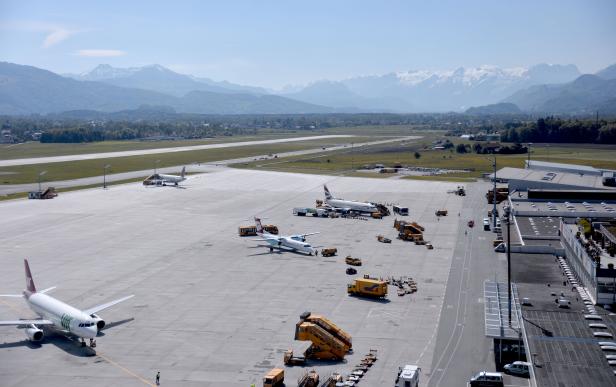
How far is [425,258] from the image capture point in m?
80.1

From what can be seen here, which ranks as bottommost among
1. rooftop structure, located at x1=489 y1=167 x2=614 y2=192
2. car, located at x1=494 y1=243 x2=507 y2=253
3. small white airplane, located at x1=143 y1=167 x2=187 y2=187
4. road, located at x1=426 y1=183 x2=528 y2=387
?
road, located at x1=426 y1=183 x2=528 y2=387

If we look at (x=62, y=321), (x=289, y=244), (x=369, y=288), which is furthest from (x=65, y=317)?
(x=289, y=244)

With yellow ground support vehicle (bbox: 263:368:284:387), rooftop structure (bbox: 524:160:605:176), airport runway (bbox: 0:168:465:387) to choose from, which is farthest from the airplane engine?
rooftop structure (bbox: 524:160:605:176)

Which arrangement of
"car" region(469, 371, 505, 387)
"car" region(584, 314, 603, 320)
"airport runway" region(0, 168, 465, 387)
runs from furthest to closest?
"car" region(584, 314, 603, 320), "airport runway" region(0, 168, 465, 387), "car" region(469, 371, 505, 387)

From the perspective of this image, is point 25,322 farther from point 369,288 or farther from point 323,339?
point 369,288

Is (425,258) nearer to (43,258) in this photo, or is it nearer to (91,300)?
(91,300)

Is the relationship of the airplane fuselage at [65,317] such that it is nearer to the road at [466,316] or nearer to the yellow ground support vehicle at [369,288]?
the yellow ground support vehicle at [369,288]

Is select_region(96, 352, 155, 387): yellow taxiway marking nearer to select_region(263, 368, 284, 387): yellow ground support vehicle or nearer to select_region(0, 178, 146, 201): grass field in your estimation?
select_region(263, 368, 284, 387): yellow ground support vehicle

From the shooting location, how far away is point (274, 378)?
137 ft

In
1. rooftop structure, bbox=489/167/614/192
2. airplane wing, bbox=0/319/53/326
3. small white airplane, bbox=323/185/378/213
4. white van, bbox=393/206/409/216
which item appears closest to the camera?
airplane wing, bbox=0/319/53/326

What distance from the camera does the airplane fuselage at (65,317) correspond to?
162 ft

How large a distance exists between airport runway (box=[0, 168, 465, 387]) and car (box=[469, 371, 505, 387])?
4613 millimetres

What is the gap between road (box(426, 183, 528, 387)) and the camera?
45406mm

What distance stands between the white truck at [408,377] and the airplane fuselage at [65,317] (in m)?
22.9
